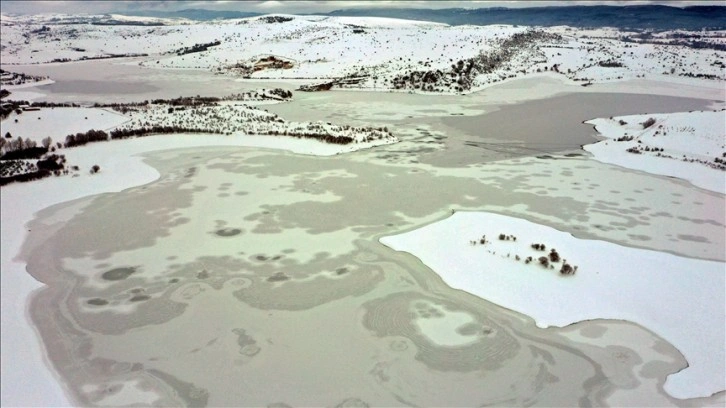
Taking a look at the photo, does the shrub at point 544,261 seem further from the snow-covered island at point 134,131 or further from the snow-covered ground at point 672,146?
the snow-covered island at point 134,131

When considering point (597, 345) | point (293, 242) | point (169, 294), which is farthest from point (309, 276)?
point (597, 345)

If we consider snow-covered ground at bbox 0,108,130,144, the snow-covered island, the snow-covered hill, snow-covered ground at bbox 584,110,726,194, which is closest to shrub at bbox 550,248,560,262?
snow-covered ground at bbox 584,110,726,194

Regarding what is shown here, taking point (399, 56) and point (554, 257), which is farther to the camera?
point (399, 56)


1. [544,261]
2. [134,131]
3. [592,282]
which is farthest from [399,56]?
[592,282]

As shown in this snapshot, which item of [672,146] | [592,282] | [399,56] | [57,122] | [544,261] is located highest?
[399,56]

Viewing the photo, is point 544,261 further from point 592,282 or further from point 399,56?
point 399,56

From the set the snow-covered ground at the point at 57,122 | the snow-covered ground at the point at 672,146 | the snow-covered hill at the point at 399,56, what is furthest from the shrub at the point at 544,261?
the snow-covered hill at the point at 399,56

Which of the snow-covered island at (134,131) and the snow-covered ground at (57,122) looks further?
the snow-covered ground at (57,122)
